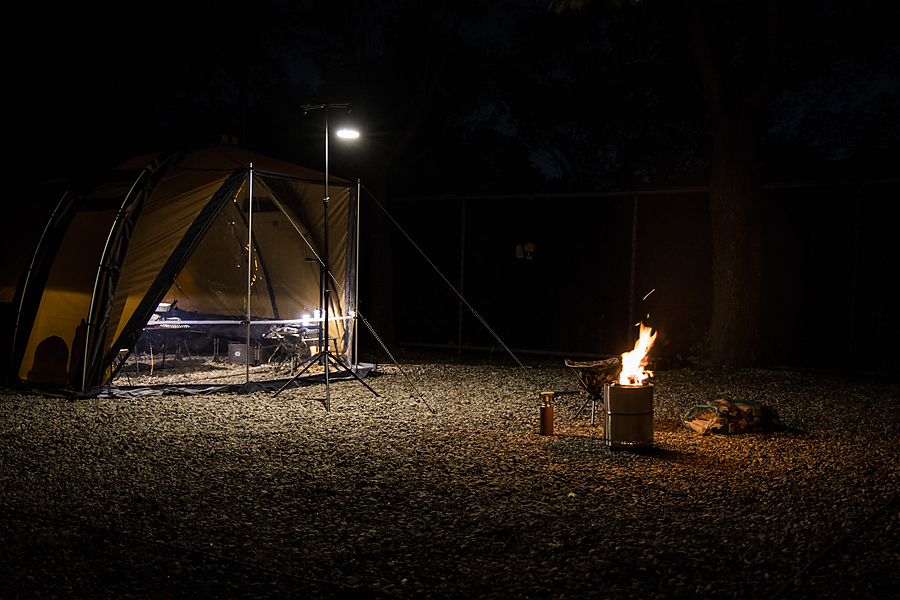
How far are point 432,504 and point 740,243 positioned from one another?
20.1 ft

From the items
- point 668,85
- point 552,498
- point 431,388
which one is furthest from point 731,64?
point 552,498

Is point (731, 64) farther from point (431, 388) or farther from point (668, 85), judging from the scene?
point (431, 388)

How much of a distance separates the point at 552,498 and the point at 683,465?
3.78 ft

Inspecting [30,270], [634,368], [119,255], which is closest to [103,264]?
[119,255]

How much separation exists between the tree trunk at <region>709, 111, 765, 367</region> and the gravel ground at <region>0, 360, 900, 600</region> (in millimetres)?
2128

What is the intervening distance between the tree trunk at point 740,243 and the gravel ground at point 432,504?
2128 millimetres

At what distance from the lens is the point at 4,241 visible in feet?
27.3

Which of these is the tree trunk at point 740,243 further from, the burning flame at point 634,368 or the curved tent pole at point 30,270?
the curved tent pole at point 30,270

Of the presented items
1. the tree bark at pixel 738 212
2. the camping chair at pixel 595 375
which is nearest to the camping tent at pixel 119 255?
the camping chair at pixel 595 375

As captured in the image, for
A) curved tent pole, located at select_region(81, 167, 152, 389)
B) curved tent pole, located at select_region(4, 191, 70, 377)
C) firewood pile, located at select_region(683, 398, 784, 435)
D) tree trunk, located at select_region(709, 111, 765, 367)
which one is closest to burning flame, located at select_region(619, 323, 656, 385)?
firewood pile, located at select_region(683, 398, 784, 435)

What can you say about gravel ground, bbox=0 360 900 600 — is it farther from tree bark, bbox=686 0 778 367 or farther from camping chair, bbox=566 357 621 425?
tree bark, bbox=686 0 778 367

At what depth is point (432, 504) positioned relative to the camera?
379 cm

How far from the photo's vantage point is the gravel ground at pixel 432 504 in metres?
2.86

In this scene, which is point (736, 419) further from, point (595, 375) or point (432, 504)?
point (432, 504)
